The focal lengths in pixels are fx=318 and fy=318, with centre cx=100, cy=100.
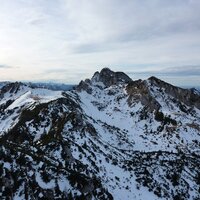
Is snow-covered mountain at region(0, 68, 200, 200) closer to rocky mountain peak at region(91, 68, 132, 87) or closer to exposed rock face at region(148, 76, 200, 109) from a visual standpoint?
exposed rock face at region(148, 76, 200, 109)

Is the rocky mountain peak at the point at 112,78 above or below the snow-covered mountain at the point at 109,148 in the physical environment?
above

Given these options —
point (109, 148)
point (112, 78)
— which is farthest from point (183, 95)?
point (112, 78)

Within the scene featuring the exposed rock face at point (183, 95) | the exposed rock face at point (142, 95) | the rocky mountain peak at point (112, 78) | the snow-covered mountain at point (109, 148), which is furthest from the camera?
the rocky mountain peak at point (112, 78)

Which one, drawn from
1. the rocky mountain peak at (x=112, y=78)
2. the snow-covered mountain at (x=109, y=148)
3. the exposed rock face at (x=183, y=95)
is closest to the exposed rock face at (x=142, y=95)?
the snow-covered mountain at (x=109, y=148)

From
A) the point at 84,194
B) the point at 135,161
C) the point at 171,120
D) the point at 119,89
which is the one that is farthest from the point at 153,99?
the point at 84,194

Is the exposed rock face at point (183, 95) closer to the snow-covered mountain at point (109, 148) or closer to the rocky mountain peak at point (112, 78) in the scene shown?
the snow-covered mountain at point (109, 148)

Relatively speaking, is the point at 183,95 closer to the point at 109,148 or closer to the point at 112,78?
the point at 109,148

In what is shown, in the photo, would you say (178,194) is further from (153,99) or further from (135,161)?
(153,99)

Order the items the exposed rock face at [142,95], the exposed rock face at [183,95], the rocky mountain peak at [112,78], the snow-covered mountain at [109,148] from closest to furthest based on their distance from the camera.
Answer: the snow-covered mountain at [109,148], the exposed rock face at [142,95], the exposed rock face at [183,95], the rocky mountain peak at [112,78]
